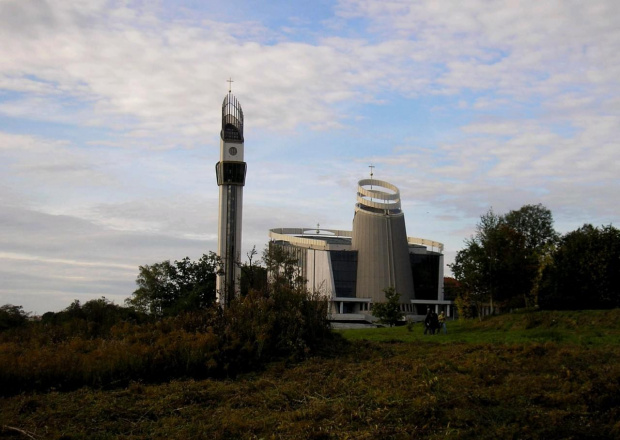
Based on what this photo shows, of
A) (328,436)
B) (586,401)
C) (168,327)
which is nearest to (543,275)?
(168,327)

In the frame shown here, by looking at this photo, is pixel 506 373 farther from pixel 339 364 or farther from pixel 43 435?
pixel 43 435

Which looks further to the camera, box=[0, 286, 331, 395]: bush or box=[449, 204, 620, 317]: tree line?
box=[449, 204, 620, 317]: tree line

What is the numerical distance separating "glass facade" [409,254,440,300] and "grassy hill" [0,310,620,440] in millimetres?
55193

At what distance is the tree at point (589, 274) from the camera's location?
3141 centimetres

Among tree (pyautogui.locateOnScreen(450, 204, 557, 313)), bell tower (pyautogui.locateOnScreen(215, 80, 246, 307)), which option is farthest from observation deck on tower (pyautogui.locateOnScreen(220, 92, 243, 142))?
tree (pyautogui.locateOnScreen(450, 204, 557, 313))

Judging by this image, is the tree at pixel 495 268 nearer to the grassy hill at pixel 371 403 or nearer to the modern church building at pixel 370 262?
the grassy hill at pixel 371 403

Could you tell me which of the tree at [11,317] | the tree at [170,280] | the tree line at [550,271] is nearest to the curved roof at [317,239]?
the tree at [170,280]

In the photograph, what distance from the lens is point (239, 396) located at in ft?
36.4

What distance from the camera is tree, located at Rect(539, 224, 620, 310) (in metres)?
31.4

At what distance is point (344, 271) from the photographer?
66.4m

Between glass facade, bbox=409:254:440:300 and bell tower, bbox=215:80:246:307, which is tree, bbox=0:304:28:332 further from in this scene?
glass facade, bbox=409:254:440:300

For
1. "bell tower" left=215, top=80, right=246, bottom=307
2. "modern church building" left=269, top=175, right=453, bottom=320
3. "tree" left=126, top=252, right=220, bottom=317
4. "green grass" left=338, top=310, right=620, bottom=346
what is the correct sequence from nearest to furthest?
1. "green grass" left=338, top=310, right=620, bottom=346
2. "tree" left=126, top=252, right=220, bottom=317
3. "bell tower" left=215, top=80, right=246, bottom=307
4. "modern church building" left=269, top=175, right=453, bottom=320

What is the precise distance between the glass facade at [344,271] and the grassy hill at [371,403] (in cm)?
5199

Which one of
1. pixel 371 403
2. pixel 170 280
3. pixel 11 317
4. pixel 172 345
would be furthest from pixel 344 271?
pixel 371 403
